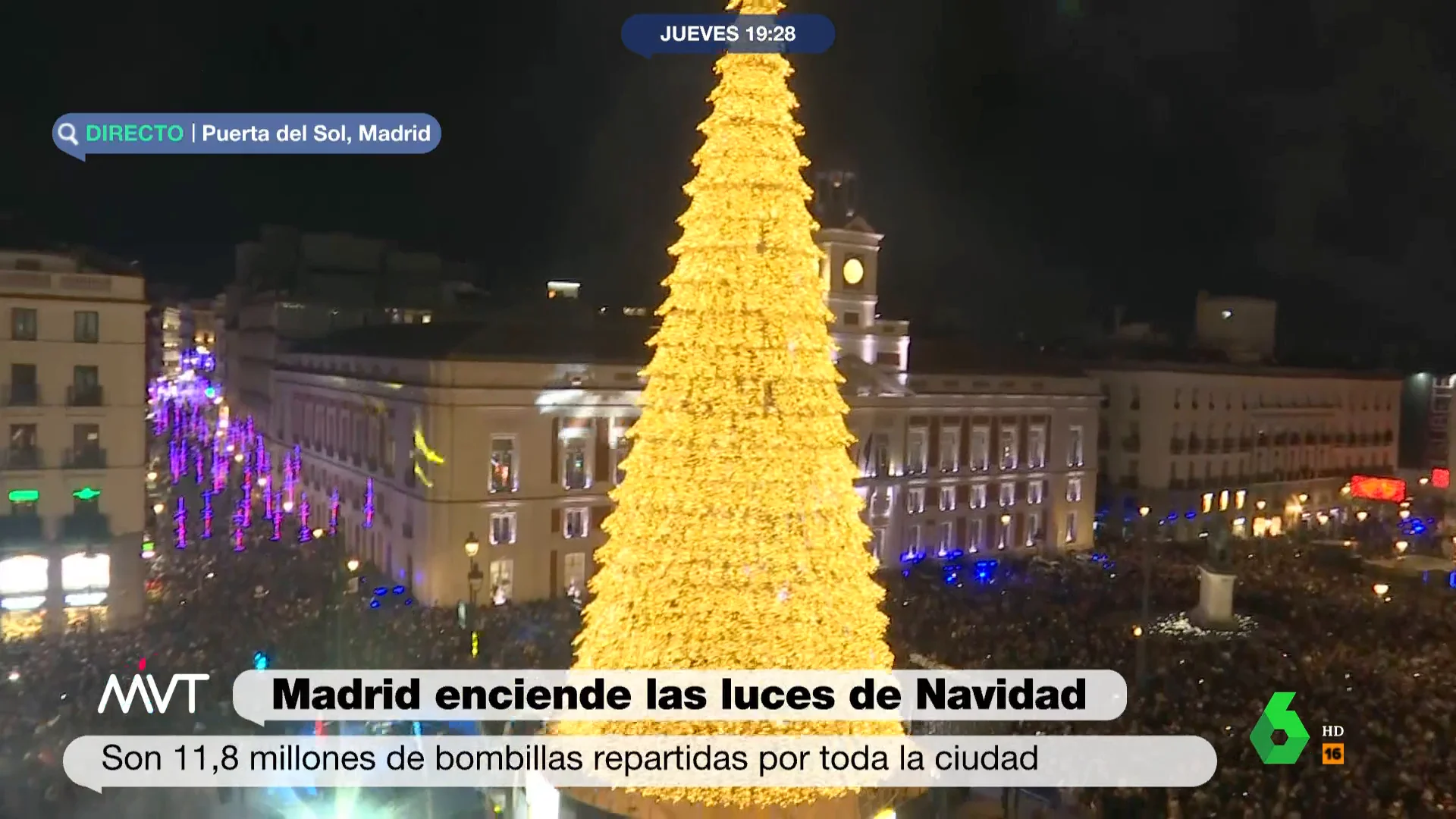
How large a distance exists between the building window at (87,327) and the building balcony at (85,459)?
7.78 feet

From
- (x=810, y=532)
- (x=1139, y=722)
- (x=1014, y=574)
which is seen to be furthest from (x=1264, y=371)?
(x=810, y=532)

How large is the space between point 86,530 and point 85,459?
5.21ft

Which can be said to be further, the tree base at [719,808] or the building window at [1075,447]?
the building window at [1075,447]

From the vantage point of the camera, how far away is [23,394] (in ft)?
68.6

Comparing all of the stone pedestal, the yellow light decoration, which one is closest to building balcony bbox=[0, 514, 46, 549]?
the yellow light decoration

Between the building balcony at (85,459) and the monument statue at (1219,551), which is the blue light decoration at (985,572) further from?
the building balcony at (85,459)

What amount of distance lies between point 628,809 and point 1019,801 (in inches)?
225

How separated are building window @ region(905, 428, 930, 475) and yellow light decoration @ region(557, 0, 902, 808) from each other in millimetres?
23972

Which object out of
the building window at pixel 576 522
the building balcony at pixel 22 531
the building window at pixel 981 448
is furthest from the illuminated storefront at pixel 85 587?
the building window at pixel 981 448

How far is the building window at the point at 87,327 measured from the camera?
2152 cm

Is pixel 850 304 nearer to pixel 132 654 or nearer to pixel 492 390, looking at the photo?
pixel 492 390

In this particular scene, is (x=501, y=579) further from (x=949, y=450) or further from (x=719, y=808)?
(x=719, y=808)

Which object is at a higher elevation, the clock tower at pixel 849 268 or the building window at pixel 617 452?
the clock tower at pixel 849 268

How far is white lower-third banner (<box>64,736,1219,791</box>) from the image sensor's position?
32.9 ft
